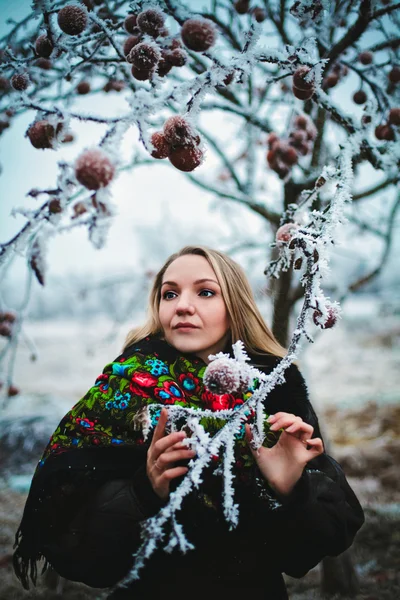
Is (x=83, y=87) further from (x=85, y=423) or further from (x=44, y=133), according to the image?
(x=85, y=423)

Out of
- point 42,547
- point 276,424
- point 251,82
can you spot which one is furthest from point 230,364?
point 251,82

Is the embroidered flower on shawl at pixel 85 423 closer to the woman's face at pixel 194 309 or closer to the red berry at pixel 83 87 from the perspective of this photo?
the woman's face at pixel 194 309

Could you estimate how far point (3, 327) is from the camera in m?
1.70

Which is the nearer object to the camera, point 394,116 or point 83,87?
point 394,116

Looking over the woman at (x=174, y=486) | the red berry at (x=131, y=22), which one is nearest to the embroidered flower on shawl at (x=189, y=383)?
the woman at (x=174, y=486)

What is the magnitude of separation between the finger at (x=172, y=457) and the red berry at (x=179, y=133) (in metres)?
0.60

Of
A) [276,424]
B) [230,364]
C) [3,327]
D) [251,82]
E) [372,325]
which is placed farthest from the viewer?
[372,325]

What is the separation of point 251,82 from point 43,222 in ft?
5.89

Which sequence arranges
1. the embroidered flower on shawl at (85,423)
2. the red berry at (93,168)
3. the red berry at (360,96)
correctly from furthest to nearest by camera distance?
1. the red berry at (360,96)
2. the embroidered flower on shawl at (85,423)
3. the red berry at (93,168)

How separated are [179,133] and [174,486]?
0.77m

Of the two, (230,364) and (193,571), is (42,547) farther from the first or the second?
(230,364)

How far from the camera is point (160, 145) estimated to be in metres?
0.77

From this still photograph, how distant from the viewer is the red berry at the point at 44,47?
0.81m

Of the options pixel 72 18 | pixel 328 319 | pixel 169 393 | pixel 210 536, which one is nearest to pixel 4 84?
pixel 72 18
